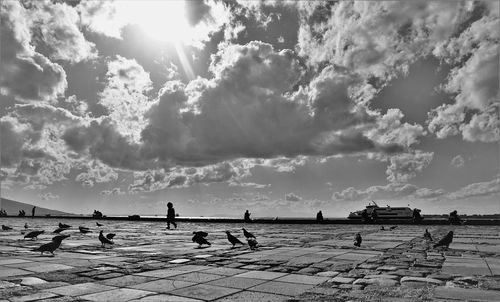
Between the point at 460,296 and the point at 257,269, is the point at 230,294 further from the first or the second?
the point at 460,296

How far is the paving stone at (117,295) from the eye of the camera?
5.04 meters

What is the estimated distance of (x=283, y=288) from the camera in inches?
228

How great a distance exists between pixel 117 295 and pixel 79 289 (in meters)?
0.78

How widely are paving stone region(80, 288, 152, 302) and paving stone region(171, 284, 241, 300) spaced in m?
0.50

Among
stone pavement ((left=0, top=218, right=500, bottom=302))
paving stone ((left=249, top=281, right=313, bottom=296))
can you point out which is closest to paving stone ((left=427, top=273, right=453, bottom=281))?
stone pavement ((left=0, top=218, right=500, bottom=302))

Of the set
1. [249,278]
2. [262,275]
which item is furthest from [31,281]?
[262,275]

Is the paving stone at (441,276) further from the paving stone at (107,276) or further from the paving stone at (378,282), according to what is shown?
the paving stone at (107,276)

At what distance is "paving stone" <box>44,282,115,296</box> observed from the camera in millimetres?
5336

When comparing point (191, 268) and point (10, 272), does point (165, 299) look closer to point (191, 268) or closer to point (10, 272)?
point (191, 268)

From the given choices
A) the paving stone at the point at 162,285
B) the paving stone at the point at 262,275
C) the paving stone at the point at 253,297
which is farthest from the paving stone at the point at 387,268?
the paving stone at the point at 162,285

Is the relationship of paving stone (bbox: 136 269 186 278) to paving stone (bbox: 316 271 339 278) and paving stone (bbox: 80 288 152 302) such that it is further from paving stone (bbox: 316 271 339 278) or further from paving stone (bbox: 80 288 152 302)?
paving stone (bbox: 316 271 339 278)

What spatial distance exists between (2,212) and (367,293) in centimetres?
10075

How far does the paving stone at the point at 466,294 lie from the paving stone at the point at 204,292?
118 inches

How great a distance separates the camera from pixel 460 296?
5.16 metres
